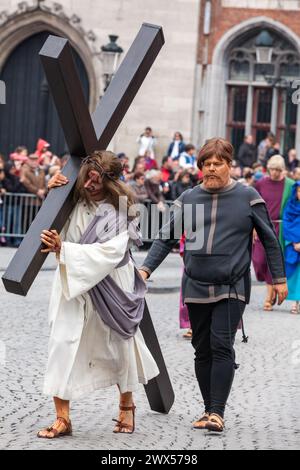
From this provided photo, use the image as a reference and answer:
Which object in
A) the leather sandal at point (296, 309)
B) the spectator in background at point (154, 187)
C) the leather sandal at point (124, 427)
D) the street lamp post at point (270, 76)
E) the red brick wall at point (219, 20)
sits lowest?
the leather sandal at point (296, 309)

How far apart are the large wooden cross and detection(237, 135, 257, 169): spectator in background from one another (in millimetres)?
20181

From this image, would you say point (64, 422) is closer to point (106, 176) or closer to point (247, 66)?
point (106, 176)

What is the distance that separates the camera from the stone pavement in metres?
7.22

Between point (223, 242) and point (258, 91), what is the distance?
23481 millimetres

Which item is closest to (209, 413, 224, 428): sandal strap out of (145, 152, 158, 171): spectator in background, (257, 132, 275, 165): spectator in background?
(145, 152, 158, 171): spectator in background

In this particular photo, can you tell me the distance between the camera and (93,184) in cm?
738

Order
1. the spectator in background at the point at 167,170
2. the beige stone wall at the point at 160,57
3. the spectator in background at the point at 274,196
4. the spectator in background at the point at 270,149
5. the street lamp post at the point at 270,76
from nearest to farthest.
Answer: the spectator in background at the point at 274,196
the spectator in background at the point at 167,170
the street lamp post at the point at 270,76
the spectator in background at the point at 270,149
the beige stone wall at the point at 160,57

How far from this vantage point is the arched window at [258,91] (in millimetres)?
30203

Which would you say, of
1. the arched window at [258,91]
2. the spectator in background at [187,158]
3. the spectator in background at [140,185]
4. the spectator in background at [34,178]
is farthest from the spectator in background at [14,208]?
the arched window at [258,91]

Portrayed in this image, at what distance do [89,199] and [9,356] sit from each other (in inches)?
129

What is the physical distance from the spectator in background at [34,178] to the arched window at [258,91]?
8.16 m

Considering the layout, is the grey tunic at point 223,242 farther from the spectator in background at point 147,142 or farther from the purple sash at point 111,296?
the spectator in background at point 147,142

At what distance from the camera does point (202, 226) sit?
7844 millimetres

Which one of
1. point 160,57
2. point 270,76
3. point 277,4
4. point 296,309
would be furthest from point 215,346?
point 277,4
